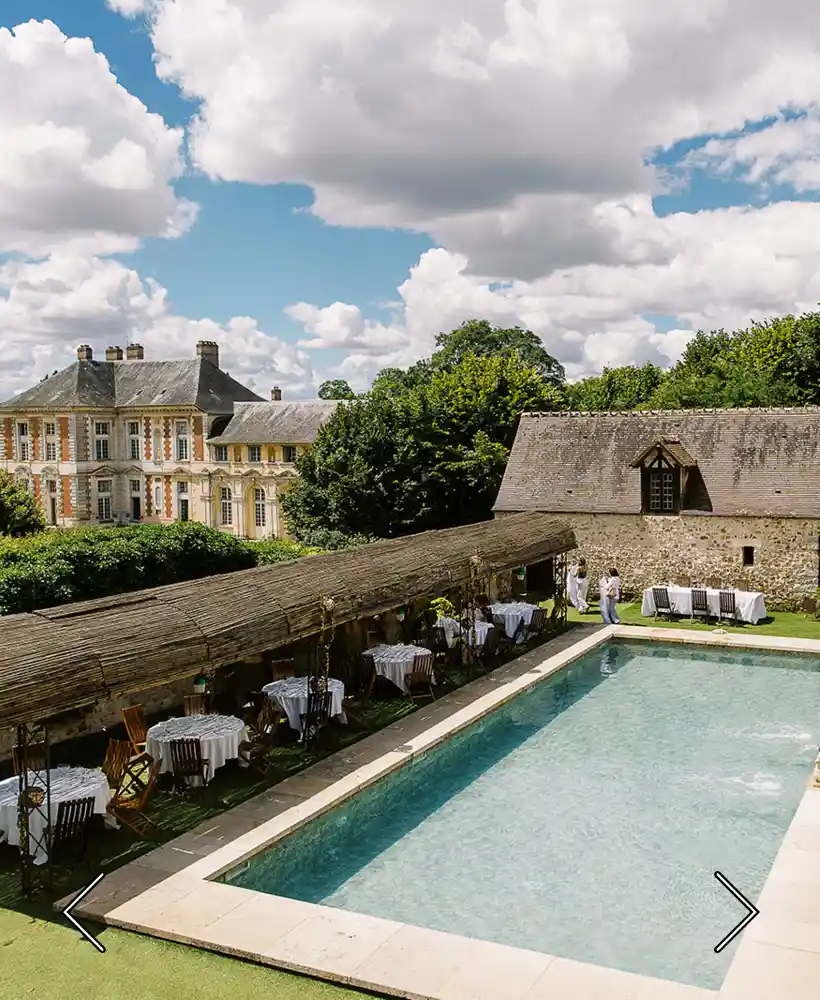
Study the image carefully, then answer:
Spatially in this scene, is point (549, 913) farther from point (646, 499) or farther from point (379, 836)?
point (646, 499)

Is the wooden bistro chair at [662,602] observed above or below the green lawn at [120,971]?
above

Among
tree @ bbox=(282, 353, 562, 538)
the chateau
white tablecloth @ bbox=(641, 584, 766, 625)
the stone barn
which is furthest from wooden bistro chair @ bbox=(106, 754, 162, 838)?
the chateau

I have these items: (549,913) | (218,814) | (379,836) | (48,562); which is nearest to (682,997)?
(549,913)

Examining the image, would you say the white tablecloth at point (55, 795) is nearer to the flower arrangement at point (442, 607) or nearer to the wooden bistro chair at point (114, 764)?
the wooden bistro chair at point (114, 764)

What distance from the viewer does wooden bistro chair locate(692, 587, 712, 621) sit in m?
23.7

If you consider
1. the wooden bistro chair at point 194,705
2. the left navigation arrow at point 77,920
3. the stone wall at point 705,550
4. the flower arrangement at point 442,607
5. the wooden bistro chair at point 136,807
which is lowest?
the left navigation arrow at point 77,920

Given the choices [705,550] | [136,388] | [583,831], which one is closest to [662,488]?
[705,550]

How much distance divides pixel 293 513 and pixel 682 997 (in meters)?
29.8

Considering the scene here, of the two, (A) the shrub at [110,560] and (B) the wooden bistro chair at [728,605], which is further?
(B) the wooden bistro chair at [728,605]

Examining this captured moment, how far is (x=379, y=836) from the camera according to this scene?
11.3 metres

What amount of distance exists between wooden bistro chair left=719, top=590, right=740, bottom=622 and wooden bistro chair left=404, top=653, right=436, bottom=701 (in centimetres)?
1009

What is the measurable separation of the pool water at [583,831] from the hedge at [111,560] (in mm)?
10288

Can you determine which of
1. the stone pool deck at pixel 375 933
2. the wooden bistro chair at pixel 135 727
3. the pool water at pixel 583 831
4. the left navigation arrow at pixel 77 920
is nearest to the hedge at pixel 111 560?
the wooden bistro chair at pixel 135 727

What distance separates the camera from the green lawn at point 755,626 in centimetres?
2231
